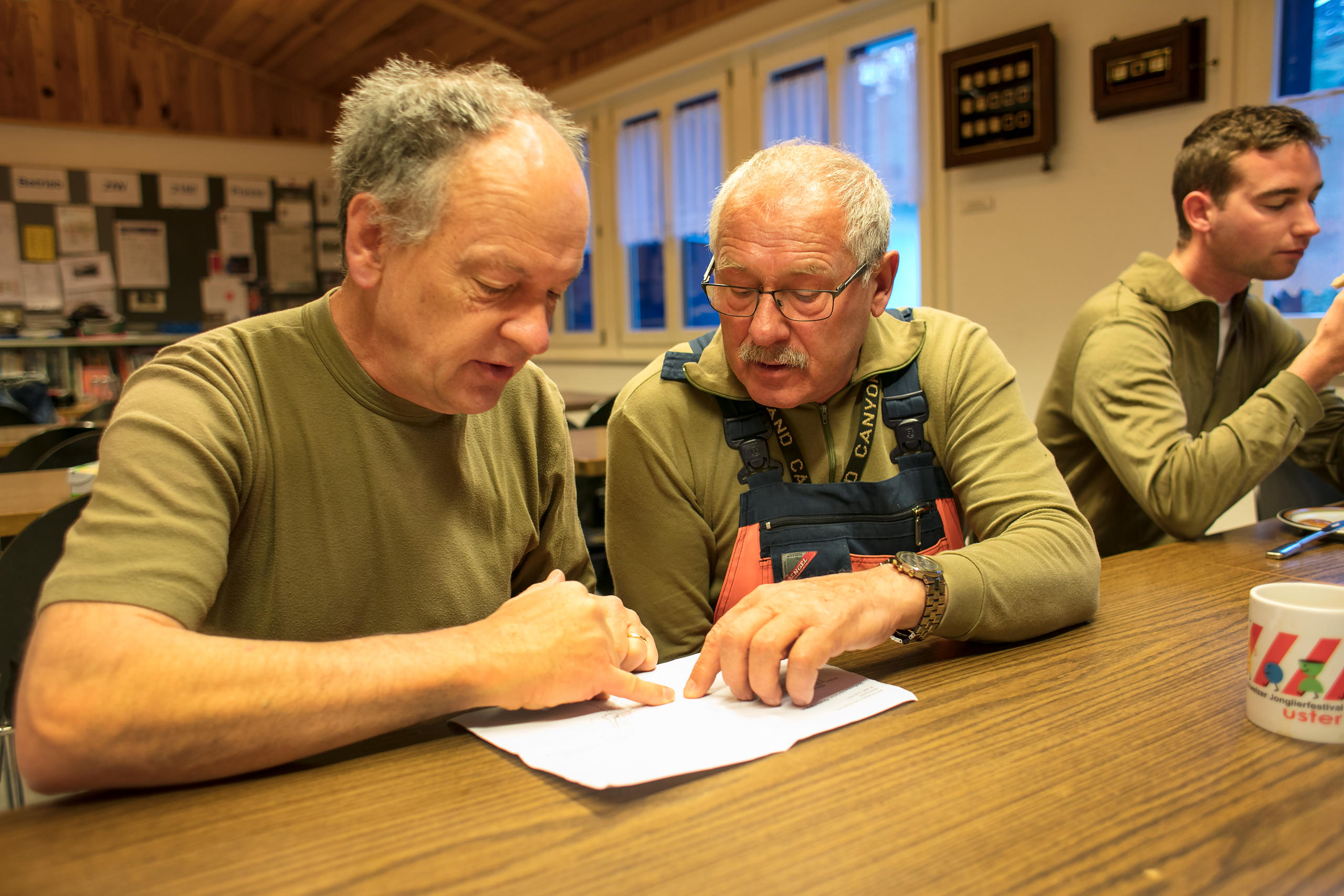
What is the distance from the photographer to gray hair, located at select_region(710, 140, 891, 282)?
4.31ft

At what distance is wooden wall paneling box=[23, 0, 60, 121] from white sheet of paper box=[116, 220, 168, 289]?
2.98 ft

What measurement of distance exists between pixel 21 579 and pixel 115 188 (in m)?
7.33

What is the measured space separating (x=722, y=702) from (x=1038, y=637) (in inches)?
17.6

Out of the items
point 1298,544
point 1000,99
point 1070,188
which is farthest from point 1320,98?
point 1298,544

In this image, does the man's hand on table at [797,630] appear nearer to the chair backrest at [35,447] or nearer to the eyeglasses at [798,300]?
the eyeglasses at [798,300]

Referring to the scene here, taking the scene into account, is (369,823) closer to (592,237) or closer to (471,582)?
(471,582)

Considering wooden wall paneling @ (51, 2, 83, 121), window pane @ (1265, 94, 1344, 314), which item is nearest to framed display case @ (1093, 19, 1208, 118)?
window pane @ (1265, 94, 1344, 314)

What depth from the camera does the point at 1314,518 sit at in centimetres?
166

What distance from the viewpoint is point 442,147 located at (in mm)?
989

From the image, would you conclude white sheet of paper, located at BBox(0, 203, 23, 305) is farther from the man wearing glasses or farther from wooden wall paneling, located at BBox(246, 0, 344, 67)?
the man wearing glasses

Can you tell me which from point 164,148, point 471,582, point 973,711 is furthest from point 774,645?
point 164,148

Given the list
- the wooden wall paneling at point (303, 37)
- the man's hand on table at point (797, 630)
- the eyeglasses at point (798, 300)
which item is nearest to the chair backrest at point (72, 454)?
the eyeglasses at point (798, 300)

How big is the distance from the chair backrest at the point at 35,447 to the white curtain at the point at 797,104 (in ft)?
12.1

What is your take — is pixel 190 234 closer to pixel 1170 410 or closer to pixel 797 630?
pixel 1170 410
